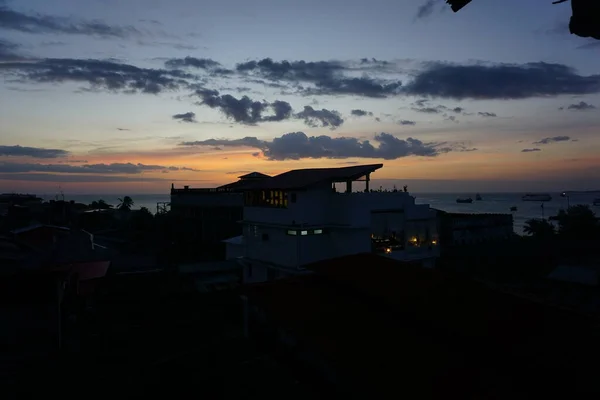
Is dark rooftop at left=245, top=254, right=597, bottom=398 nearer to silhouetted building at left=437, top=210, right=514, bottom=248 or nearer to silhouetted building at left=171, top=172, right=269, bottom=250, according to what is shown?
silhouetted building at left=171, top=172, right=269, bottom=250

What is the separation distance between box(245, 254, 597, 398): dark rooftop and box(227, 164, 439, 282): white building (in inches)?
835

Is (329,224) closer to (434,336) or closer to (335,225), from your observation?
(335,225)

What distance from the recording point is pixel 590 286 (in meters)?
29.5

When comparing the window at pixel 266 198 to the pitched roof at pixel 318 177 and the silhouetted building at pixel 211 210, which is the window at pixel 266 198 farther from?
the silhouetted building at pixel 211 210

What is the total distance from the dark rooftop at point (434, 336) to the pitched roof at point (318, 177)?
72.8ft

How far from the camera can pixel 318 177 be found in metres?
30.7

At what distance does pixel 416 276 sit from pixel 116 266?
19.4 meters

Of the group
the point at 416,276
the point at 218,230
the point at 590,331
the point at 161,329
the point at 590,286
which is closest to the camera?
the point at 590,331

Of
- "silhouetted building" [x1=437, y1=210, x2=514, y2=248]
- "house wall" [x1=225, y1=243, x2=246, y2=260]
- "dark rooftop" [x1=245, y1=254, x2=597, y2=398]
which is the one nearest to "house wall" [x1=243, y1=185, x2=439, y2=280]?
"house wall" [x1=225, y1=243, x2=246, y2=260]

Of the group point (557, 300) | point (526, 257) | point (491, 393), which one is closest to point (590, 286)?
point (557, 300)

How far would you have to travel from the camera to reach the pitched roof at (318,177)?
29797mm

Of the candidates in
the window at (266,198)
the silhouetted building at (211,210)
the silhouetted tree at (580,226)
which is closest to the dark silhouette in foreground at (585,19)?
the window at (266,198)

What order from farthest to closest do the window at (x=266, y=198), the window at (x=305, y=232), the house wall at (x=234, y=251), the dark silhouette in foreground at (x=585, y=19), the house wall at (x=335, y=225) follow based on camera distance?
the house wall at (x=234, y=251)
the window at (x=266, y=198)
the window at (x=305, y=232)
the house wall at (x=335, y=225)
the dark silhouette in foreground at (x=585, y=19)

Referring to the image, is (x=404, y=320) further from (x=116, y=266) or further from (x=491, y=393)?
(x=116, y=266)
